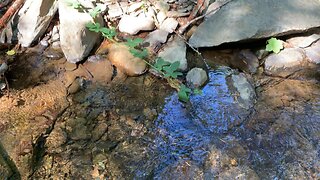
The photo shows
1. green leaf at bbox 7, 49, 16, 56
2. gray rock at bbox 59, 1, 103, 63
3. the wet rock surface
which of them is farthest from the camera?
green leaf at bbox 7, 49, 16, 56

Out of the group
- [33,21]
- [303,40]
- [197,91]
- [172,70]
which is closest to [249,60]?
[303,40]

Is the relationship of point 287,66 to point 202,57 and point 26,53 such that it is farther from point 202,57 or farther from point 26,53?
point 26,53

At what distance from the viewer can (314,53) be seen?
4.08m

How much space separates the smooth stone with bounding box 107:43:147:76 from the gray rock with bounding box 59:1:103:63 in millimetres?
297

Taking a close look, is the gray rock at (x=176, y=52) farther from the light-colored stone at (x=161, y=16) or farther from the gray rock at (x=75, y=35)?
the gray rock at (x=75, y=35)

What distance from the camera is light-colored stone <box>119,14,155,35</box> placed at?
14.8 feet

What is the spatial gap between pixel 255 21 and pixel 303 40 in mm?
597

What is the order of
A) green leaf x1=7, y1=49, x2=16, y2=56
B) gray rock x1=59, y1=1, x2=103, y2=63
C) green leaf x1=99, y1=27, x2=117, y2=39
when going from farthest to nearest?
green leaf x1=7, y1=49, x2=16, y2=56
green leaf x1=99, y1=27, x2=117, y2=39
gray rock x1=59, y1=1, x2=103, y2=63

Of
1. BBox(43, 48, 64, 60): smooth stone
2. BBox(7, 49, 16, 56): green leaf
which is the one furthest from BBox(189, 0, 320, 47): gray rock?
BBox(7, 49, 16, 56): green leaf

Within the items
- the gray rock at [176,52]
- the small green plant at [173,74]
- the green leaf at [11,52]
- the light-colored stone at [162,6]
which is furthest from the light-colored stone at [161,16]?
the green leaf at [11,52]

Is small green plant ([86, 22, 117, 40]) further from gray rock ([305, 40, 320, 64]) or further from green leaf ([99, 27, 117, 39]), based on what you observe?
gray rock ([305, 40, 320, 64])

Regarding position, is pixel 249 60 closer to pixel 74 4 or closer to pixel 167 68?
pixel 167 68

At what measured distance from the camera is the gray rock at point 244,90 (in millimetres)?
3629

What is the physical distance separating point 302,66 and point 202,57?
1103mm
